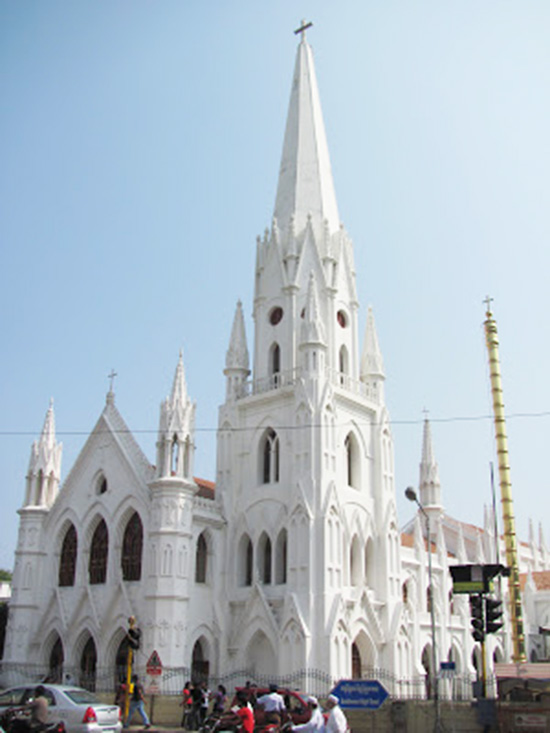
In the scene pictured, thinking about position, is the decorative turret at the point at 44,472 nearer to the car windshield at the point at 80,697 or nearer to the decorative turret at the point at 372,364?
the decorative turret at the point at 372,364

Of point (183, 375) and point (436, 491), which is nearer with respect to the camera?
point (183, 375)

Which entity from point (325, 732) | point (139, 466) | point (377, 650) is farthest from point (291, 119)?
point (325, 732)

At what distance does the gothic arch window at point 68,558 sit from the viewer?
3756 cm

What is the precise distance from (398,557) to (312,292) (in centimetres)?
1321

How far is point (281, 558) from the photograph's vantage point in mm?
34594

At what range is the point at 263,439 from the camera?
123 ft

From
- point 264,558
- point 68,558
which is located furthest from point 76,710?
point 68,558

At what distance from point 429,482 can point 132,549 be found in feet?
85.2

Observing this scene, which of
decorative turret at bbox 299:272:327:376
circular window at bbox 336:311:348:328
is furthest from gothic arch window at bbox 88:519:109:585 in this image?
circular window at bbox 336:311:348:328

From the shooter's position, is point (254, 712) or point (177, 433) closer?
point (254, 712)

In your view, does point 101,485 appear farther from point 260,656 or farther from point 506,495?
point 506,495

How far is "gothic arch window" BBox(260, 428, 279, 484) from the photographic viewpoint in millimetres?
36344

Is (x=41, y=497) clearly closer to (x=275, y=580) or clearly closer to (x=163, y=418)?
(x=163, y=418)

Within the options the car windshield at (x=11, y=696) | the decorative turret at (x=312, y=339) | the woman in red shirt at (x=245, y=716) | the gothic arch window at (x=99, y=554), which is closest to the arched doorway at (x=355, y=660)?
the gothic arch window at (x=99, y=554)
